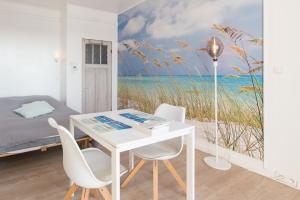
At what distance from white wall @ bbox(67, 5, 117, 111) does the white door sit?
0.14m

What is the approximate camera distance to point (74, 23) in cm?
439

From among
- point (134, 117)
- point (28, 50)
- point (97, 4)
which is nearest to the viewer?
point (134, 117)

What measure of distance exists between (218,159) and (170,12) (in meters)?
2.58

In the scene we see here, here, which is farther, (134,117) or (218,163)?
(218,163)

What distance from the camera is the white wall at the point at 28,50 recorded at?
406cm

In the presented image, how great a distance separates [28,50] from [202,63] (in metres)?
3.73

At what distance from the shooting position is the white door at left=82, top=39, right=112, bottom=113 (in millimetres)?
Answer: 4719

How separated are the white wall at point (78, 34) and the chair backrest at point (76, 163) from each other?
3397mm

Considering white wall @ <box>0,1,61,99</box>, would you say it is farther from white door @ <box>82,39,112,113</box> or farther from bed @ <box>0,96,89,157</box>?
bed @ <box>0,96,89,157</box>

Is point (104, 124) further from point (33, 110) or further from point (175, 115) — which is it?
point (33, 110)

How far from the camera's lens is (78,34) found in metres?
4.47

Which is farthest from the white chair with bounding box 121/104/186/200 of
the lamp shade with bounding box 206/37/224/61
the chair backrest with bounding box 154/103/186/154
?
the lamp shade with bounding box 206/37/224/61

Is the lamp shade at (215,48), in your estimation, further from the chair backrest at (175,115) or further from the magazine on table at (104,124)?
the magazine on table at (104,124)

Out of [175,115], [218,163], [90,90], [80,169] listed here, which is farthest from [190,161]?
[90,90]
